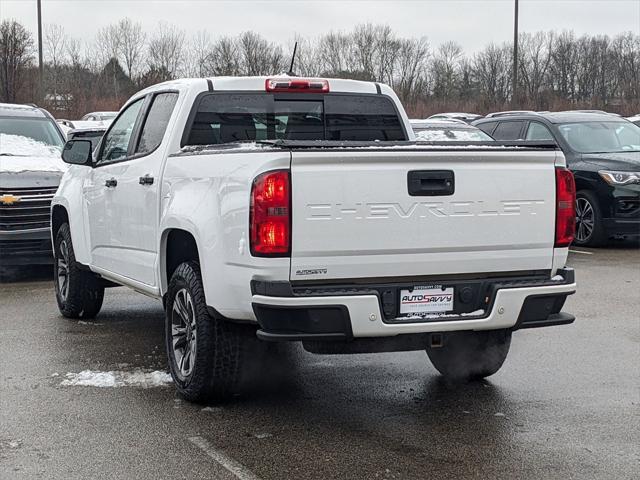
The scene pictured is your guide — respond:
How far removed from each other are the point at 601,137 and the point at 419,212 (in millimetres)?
9919

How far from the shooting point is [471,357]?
6176 mm

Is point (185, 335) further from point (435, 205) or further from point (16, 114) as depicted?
point (16, 114)

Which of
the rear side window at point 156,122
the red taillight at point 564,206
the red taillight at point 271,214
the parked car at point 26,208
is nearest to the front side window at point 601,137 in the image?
the parked car at point 26,208

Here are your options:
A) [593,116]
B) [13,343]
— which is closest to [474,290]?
[13,343]

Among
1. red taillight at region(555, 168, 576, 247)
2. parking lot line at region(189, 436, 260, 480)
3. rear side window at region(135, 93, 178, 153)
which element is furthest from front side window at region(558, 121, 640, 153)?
parking lot line at region(189, 436, 260, 480)

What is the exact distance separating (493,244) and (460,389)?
1.30 metres

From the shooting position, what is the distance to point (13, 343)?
732 centimetres

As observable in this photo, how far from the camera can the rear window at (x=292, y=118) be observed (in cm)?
629

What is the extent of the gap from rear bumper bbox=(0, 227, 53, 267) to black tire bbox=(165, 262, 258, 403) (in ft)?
16.8

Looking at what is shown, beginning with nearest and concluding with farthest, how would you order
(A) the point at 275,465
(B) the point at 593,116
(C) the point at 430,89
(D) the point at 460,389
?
(A) the point at 275,465 → (D) the point at 460,389 → (B) the point at 593,116 → (C) the point at 430,89

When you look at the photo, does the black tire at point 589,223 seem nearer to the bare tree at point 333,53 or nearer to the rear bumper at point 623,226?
the rear bumper at point 623,226

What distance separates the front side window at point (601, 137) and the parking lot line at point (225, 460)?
990 centimetres

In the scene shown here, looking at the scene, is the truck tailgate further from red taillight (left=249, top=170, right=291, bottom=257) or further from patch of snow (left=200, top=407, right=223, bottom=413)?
patch of snow (left=200, top=407, right=223, bottom=413)

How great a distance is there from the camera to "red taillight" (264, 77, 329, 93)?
641cm
